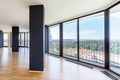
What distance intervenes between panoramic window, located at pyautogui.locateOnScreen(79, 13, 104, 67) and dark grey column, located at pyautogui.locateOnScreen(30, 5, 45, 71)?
2.40 meters

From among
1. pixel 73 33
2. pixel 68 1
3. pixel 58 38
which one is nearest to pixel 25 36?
pixel 58 38

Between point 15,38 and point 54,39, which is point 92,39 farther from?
point 15,38

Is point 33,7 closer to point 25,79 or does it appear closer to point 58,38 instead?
point 25,79

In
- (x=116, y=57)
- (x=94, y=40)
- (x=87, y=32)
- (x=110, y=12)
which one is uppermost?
(x=110, y=12)

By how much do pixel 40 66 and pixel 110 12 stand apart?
3205mm

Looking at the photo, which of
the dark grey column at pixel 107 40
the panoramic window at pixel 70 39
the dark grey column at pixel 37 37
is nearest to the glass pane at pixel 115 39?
the dark grey column at pixel 107 40

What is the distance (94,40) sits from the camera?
5.29m

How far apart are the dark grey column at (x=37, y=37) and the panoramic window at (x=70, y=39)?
2712mm

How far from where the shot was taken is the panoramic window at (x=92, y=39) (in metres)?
4.86

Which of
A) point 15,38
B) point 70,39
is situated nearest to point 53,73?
point 70,39

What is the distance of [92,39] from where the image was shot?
5.41 metres

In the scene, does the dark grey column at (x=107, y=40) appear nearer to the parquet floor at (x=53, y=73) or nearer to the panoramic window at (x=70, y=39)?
the parquet floor at (x=53, y=73)

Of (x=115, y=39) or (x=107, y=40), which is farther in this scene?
(x=107, y=40)

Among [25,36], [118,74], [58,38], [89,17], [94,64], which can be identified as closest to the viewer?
[118,74]
